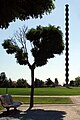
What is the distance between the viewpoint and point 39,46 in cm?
2689

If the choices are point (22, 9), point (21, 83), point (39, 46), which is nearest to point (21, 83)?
point (21, 83)

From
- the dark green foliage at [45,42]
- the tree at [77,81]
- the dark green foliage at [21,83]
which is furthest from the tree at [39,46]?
the tree at [77,81]

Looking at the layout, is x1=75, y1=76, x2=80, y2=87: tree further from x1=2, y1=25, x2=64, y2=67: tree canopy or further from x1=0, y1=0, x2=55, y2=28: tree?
x1=0, y1=0, x2=55, y2=28: tree

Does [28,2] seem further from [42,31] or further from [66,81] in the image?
[66,81]

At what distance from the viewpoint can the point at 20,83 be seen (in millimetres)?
64812

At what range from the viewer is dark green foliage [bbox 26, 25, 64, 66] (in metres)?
26.4

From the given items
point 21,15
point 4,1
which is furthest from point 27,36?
point 4,1

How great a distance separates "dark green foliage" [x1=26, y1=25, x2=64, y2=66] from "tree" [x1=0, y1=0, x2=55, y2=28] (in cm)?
1282

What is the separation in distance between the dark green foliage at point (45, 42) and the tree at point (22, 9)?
42.1 feet

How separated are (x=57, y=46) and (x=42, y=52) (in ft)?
3.32

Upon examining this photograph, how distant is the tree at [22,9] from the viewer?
11.7m

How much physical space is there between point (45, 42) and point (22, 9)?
46.3ft

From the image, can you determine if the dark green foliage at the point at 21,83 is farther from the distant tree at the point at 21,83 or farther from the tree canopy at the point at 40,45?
the tree canopy at the point at 40,45

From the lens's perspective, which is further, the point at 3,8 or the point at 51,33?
the point at 51,33
